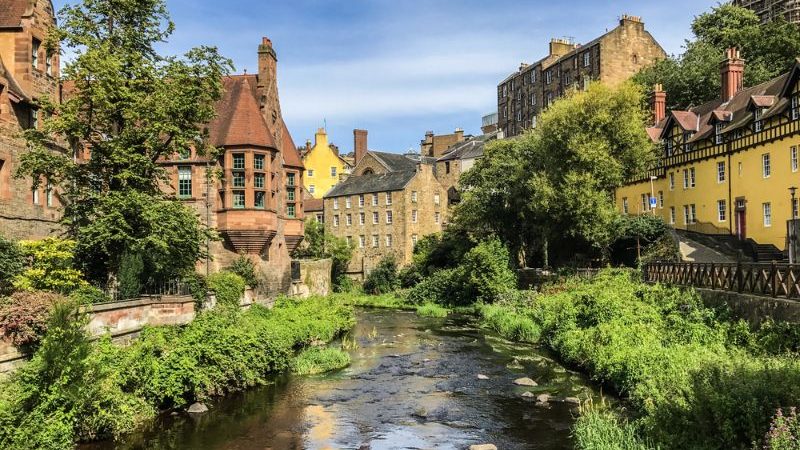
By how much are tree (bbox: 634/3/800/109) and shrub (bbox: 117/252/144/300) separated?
47.7m

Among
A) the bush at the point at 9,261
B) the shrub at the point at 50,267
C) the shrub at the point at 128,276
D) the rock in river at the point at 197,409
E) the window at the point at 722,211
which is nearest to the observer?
the rock in river at the point at 197,409

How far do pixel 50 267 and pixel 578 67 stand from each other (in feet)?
208

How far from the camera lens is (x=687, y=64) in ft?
183

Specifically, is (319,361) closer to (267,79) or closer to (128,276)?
(128,276)

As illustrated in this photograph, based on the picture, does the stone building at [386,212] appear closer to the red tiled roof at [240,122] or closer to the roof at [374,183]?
the roof at [374,183]

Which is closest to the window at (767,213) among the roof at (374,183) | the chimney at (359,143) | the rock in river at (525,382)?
the rock in river at (525,382)

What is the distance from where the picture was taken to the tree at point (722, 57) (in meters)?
52.8

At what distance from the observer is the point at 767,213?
3559 centimetres

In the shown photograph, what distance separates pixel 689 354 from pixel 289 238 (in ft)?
89.0

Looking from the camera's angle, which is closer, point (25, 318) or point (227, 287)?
point (25, 318)

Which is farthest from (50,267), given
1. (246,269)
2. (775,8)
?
(775,8)

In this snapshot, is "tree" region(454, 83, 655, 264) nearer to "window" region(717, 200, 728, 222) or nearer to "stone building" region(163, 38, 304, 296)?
"window" region(717, 200, 728, 222)

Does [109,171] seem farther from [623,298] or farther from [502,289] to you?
[502,289]

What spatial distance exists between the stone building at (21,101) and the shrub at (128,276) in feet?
14.1
